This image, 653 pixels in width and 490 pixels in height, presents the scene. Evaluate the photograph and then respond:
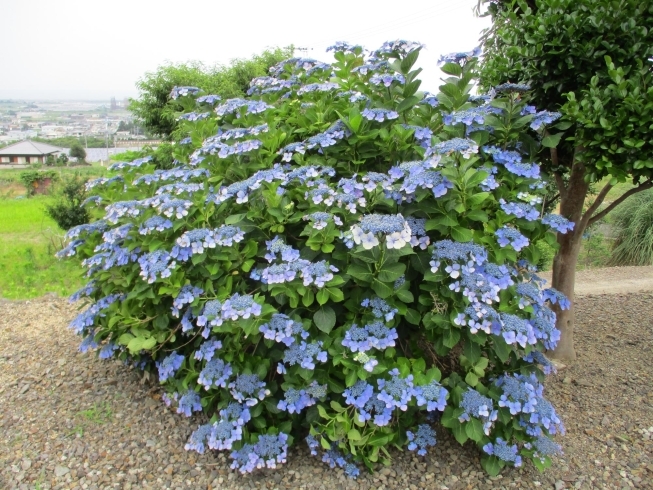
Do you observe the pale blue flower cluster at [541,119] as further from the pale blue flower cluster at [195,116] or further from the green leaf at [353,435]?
the pale blue flower cluster at [195,116]

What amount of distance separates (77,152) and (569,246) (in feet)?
72.9

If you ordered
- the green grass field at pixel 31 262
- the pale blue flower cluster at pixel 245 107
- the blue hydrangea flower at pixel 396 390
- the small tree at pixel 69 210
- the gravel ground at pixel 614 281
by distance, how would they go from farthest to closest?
the small tree at pixel 69 210
the green grass field at pixel 31 262
the gravel ground at pixel 614 281
the pale blue flower cluster at pixel 245 107
the blue hydrangea flower at pixel 396 390

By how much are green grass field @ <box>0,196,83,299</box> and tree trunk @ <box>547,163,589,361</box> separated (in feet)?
9.22

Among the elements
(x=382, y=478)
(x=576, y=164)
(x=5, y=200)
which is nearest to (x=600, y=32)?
(x=576, y=164)

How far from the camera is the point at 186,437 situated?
2.36 metres

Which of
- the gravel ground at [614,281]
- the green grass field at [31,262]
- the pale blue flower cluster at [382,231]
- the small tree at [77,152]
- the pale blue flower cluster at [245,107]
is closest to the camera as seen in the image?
the pale blue flower cluster at [382,231]

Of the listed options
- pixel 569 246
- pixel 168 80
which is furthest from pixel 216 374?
pixel 168 80

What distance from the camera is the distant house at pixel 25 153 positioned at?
62.2ft

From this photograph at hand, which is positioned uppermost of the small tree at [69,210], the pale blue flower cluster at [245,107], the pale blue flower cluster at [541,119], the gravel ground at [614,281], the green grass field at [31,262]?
the pale blue flower cluster at [541,119]

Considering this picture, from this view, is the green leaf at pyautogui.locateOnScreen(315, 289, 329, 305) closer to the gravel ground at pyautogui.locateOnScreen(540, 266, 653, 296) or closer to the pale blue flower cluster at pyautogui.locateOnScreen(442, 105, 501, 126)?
the pale blue flower cluster at pyautogui.locateOnScreen(442, 105, 501, 126)

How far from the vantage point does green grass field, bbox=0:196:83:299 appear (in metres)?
4.96

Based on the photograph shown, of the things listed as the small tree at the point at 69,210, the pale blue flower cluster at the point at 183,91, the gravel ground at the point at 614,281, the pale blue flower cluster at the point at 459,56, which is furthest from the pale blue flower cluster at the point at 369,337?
the small tree at the point at 69,210

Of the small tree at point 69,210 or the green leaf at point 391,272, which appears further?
the small tree at point 69,210

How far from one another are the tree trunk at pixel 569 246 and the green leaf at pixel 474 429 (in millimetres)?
1231
